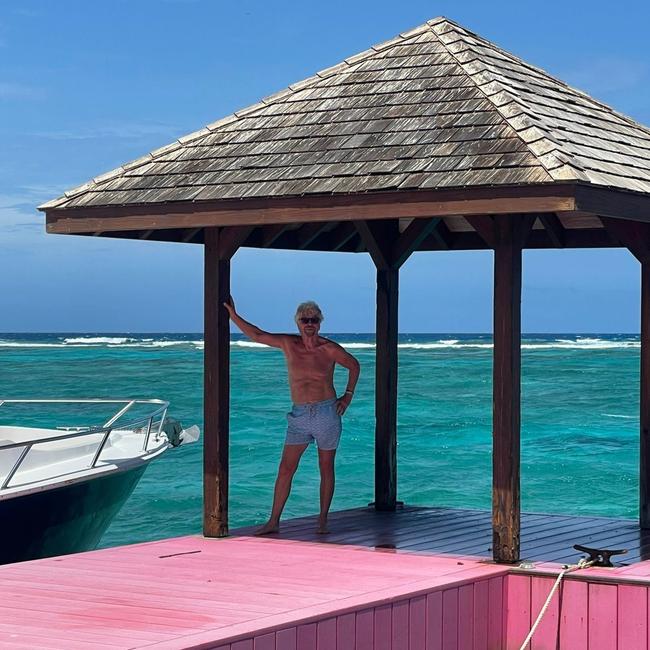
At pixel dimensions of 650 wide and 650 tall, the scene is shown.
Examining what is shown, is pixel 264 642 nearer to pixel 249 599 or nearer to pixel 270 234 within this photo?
pixel 249 599

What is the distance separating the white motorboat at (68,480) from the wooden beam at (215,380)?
1.44 meters

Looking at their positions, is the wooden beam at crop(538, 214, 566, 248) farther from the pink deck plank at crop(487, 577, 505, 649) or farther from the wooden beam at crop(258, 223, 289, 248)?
the pink deck plank at crop(487, 577, 505, 649)

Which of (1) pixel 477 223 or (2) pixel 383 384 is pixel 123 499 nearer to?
(2) pixel 383 384

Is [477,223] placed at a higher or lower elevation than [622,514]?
higher

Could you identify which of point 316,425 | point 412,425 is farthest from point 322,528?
point 412,425

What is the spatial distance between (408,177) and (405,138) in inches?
22.2

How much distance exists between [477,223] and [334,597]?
2376 millimetres

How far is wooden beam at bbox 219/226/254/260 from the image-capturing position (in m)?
8.98

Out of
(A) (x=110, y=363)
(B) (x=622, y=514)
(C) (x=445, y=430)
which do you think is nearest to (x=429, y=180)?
(B) (x=622, y=514)

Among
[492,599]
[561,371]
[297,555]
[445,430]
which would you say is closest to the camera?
[492,599]

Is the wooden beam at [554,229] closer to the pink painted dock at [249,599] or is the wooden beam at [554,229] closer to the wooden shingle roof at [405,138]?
the wooden shingle roof at [405,138]

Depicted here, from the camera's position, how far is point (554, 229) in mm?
10883

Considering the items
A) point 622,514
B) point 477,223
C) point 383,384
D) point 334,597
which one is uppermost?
point 477,223

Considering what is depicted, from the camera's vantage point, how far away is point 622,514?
24.8 metres
